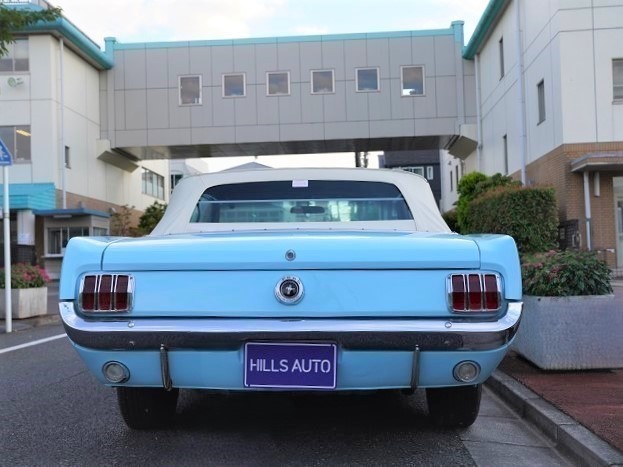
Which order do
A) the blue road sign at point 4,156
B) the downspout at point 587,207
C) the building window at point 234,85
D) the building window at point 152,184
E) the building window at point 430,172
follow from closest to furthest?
1. the blue road sign at point 4,156
2. the downspout at point 587,207
3. the building window at point 234,85
4. the building window at point 152,184
5. the building window at point 430,172

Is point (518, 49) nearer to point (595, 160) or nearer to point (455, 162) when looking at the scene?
point (595, 160)

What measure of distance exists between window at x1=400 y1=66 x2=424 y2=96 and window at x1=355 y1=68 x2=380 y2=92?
107cm

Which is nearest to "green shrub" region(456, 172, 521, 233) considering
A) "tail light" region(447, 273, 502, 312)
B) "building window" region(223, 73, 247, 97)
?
"building window" region(223, 73, 247, 97)

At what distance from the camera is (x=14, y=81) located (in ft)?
75.3

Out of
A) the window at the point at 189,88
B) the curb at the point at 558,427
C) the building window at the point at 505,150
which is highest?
the window at the point at 189,88

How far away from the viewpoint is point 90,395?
516cm

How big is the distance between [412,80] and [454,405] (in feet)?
77.5

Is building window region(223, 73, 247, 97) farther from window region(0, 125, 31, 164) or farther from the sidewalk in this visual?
the sidewalk

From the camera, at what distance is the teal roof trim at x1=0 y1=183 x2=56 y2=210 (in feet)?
74.0

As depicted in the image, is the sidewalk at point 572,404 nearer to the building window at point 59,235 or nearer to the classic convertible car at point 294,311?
the classic convertible car at point 294,311

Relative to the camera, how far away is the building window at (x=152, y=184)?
3341cm

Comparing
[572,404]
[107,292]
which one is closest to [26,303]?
[107,292]

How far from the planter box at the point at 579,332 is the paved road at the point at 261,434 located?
2.22ft

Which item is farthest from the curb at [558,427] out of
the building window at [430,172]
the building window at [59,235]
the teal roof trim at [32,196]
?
the building window at [430,172]
